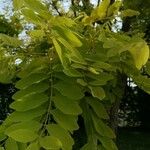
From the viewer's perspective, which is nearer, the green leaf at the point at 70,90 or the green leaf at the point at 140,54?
the green leaf at the point at 140,54

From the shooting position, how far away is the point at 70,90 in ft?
4.88

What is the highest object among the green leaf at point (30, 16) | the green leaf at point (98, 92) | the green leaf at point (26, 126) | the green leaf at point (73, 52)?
the green leaf at point (30, 16)

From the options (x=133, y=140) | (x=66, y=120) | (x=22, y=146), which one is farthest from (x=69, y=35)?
(x=133, y=140)

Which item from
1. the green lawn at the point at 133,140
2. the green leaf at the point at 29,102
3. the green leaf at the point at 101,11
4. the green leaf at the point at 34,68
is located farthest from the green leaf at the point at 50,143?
the green lawn at the point at 133,140

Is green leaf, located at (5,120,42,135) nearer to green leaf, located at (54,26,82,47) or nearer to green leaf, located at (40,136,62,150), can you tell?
green leaf, located at (40,136,62,150)

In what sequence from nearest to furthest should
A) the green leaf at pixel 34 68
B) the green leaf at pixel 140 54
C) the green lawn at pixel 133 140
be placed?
the green leaf at pixel 140 54 → the green leaf at pixel 34 68 → the green lawn at pixel 133 140

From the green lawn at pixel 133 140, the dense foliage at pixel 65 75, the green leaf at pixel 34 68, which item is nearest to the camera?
the dense foliage at pixel 65 75

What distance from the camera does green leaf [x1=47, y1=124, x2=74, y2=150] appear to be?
143 centimetres

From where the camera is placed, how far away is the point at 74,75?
4.86ft

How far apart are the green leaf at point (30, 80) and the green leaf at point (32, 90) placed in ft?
0.04

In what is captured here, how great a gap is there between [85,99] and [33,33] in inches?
11.4

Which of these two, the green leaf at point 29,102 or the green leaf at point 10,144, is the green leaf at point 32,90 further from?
the green leaf at point 10,144

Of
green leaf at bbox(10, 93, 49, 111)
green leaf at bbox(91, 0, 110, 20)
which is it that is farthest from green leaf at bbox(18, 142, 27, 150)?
green leaf at bbox(91, 0, 110, 20)

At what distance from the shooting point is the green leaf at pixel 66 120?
1.46 metres
